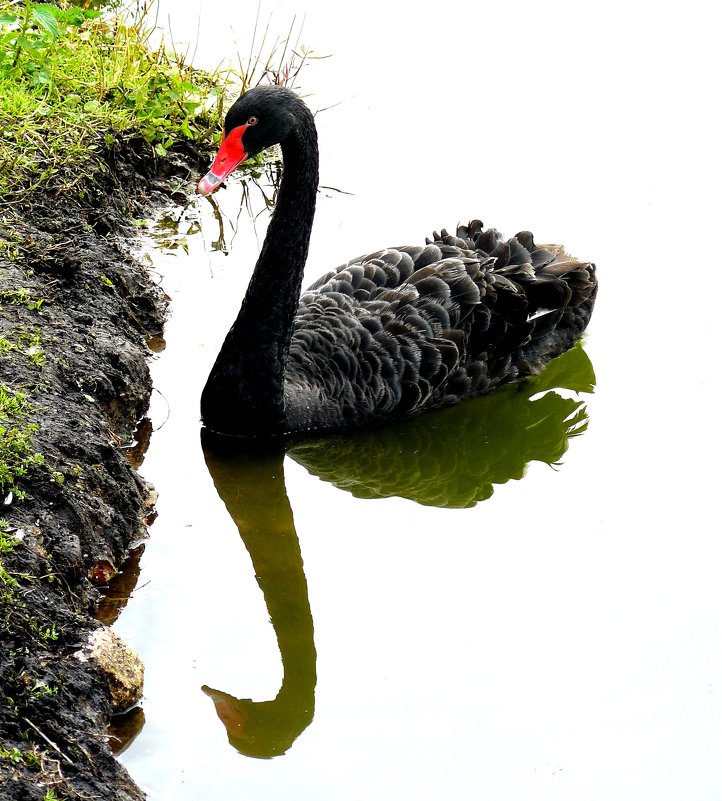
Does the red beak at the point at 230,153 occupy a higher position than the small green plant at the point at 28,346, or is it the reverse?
the red beak at the point at 230,153

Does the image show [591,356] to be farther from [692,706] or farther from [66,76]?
[66,76]

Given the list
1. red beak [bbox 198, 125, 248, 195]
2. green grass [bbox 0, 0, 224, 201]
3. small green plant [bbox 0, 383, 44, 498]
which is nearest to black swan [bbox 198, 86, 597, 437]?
red beak [bbox 198, 125, 248, 195]

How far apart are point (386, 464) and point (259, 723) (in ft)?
5.48

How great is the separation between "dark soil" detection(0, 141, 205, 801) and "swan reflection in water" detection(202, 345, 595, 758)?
1.56 feet

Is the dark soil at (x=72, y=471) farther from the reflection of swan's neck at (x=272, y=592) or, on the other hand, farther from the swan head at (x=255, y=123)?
the swan head at (x=255, y=123)

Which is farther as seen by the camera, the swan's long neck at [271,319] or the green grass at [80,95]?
the green grass at [80,95]

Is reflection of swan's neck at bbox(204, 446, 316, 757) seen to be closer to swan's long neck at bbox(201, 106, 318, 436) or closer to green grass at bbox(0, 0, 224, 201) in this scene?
swan's long neck at bbox(201, 106, 318, 436)

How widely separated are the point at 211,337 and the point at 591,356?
6.52 feet

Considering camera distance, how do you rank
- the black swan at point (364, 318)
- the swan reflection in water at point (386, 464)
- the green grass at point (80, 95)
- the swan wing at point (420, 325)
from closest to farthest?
the swan reflection in water at point (386, 464) < the black swan at point (364, 318) < the swan wing at point (420, 325) < the green grass at point (80, 95)

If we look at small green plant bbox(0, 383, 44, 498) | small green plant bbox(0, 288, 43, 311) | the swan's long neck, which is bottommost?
small green plant bbox(0, 383, 44, 498)

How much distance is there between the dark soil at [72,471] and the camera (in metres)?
3.10

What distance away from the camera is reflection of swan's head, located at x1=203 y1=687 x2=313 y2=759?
3627mm

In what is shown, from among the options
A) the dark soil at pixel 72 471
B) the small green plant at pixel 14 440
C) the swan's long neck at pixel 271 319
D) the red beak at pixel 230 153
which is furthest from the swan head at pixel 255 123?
the small green plant at pixel 14 440

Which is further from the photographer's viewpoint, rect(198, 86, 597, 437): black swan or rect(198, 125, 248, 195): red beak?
rect(198, 86, 597, 437): black swan
